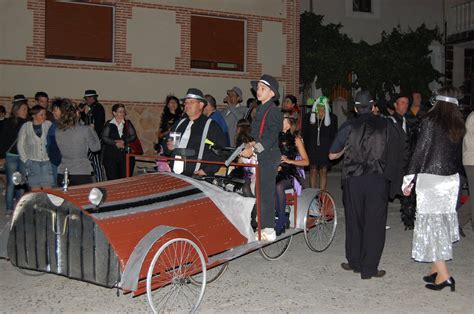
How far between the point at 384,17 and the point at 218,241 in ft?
63.3

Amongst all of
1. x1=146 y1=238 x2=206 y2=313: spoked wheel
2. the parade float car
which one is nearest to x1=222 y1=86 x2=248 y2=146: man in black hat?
the parade float car

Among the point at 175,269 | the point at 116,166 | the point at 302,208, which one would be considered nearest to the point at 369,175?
the point at 302,208

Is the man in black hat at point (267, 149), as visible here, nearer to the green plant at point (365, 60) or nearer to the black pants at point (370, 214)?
the black pants at point (370, 214)

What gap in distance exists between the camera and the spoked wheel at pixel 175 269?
514 centimetres

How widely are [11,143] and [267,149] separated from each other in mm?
5413

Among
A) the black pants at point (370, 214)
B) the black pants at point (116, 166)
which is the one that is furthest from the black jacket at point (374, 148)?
the black pants at point (116, 166)

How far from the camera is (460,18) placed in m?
24.2

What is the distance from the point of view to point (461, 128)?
6.42 metres

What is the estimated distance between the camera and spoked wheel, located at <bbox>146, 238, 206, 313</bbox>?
5.14 meters

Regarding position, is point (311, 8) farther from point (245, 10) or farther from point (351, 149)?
point (351, 149)

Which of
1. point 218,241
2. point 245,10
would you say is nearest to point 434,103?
point 218,241

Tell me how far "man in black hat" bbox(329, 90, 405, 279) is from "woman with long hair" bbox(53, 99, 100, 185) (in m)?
3.46

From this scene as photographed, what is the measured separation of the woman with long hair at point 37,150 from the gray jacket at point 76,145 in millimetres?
1253

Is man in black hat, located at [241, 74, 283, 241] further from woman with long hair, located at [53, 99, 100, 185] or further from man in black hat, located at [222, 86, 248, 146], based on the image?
man in black hat, located at [222, 86, 248, 146]
